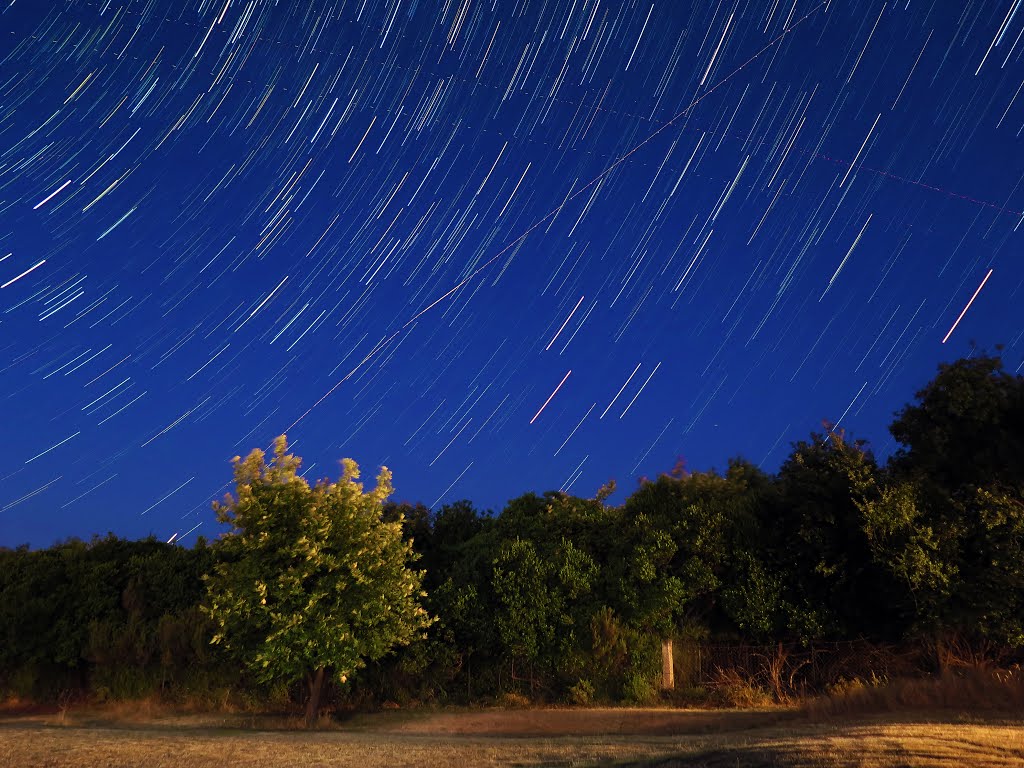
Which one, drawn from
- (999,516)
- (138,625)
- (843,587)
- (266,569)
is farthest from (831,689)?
(138,625)

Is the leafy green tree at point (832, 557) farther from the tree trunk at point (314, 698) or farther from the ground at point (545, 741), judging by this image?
the tree trunk at point (314, 698)

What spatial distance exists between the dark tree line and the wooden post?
26 centimetres

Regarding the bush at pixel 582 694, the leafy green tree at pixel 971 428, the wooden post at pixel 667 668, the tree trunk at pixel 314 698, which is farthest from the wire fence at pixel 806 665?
the tree trunk at pixel 314 698

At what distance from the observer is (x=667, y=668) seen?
67.5 ft

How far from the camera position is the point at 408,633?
59.6 feet

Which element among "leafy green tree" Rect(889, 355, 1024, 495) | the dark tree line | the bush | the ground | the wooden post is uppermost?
"leafy green tree" Rect(889, 355, 1024, 495)

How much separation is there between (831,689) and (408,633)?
1050 cm

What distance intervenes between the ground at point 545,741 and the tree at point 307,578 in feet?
5.80

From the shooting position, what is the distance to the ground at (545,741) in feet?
28.5

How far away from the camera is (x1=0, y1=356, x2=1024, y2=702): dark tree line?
18469 millimetres

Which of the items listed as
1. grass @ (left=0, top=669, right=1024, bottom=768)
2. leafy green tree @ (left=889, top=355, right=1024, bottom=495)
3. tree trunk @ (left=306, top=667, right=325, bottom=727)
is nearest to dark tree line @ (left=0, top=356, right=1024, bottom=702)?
leafy green tree @ (left=889, top=355, right=1024, bottom=495)

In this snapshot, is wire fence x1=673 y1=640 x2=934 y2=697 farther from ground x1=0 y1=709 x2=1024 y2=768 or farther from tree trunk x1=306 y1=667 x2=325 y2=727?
tree trunk x1=306 y1=667 x2=325 y2=727

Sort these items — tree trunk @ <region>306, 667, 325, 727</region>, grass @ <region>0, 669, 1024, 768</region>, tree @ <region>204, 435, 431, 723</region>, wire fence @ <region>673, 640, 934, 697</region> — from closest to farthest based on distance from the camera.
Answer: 1. grass @ <region>0, 669, 1024, 768</region>
2. tree @ <region>204, 435, 431, 723</region>
3. tree trunk @ <region>306, 667, 325, 727</region>
4. wire fence @ <region>673, 640, 934, 697</region>

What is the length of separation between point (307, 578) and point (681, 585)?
9.87 meters
